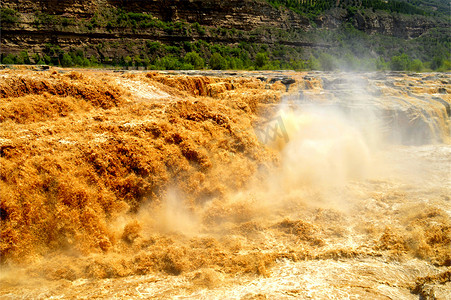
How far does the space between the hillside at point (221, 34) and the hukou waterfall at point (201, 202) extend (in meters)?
27.6

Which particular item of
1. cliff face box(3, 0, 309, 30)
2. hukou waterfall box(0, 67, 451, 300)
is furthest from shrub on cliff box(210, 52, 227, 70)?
hukou waterfall box(0, 67, 451, 300)

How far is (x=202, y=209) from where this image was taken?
8.04m

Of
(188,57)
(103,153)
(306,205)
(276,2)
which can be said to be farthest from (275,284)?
(276,2)

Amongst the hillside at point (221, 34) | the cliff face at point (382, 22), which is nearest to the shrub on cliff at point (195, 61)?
the hillside at point (221, 34)

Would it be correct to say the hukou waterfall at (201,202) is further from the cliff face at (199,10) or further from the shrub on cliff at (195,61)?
the cliff face at (199,10)

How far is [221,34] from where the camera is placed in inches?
2154

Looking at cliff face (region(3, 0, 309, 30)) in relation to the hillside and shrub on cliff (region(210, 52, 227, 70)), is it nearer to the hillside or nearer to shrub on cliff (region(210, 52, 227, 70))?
the hillside

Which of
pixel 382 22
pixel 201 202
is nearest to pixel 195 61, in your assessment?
pixel 201 202

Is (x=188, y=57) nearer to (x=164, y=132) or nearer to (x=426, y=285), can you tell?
(x=164, y=132)

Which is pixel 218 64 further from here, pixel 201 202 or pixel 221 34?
pixel 201 202

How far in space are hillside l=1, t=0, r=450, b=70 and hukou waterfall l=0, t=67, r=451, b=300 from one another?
90.6 feet

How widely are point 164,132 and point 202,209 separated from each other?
232 cm

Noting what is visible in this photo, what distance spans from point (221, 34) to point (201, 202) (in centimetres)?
5099

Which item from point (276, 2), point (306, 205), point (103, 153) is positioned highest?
point (276, 2)
